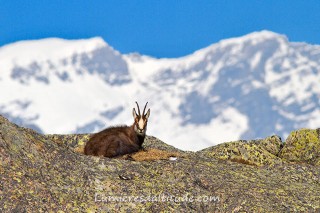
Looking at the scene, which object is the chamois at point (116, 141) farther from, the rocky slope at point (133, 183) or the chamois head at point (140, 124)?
the rocky slope at point (133, 183)

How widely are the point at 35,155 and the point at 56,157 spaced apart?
0.89 meters

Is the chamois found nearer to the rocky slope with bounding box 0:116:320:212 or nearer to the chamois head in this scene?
the chamois head

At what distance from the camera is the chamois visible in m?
28.4

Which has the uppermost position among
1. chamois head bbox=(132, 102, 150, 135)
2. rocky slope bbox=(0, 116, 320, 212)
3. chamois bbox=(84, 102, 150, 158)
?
chamois head bbox=(132, 102, 150, 135)

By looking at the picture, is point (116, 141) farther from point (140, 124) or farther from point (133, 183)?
point (133, 183)

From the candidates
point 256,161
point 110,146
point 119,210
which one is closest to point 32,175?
point 119,210

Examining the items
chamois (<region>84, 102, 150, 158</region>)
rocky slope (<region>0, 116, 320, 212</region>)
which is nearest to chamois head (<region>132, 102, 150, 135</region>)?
chamois (<region>84, 102, 150, 158</region>)

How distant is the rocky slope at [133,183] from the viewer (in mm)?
20016

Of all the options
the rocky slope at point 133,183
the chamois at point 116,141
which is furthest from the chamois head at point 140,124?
the rocky slope at point 133,183

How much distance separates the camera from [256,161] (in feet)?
107

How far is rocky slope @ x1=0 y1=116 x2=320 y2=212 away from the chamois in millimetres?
1514

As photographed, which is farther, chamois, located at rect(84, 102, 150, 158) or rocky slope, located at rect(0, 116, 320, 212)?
chamois, located at rect(84, 102, 150, 158)

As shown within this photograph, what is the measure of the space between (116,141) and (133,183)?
6.92 meters

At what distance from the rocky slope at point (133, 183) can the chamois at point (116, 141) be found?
1514 mm
